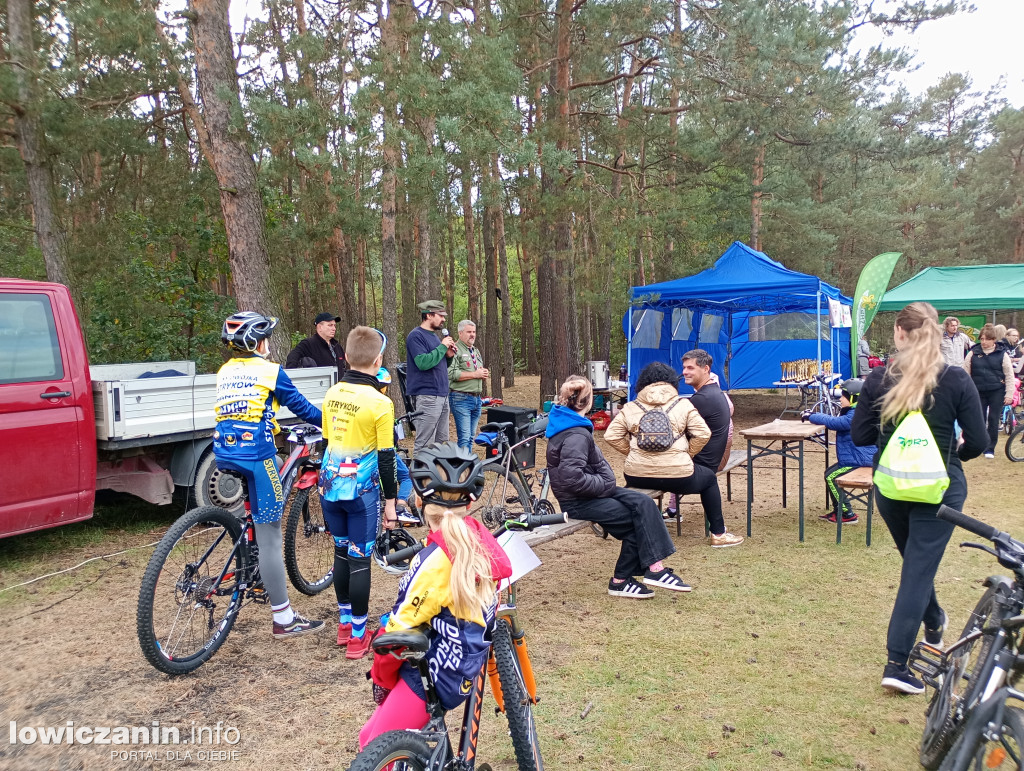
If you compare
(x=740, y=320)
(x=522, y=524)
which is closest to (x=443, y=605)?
(x=522, y=524)

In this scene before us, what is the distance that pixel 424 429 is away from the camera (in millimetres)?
6867

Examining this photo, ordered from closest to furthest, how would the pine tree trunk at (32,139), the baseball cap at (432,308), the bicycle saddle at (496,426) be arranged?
the bicycle saddle at (496,426)
the baseball cap at (432,308)
the pine tree trunk at (32,139)

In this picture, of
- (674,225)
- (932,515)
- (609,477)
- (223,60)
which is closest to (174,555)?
(609,477)

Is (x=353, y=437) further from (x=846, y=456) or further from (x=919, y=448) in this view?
(x=846, y=456)

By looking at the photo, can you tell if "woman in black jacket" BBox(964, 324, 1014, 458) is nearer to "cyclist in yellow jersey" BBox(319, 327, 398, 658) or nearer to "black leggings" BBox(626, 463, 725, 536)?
"black leggings" BBox(626, 463, 725, 536)

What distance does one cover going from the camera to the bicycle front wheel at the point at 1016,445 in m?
8.74

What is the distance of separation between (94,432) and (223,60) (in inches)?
197

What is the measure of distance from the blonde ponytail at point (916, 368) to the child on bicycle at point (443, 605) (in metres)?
1.99

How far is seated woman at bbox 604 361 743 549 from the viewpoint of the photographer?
16.1 ft

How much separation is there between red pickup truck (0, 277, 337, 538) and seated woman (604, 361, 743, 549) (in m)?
3.40

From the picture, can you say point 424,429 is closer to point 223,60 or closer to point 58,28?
point 223,60

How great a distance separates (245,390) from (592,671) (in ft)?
7.49

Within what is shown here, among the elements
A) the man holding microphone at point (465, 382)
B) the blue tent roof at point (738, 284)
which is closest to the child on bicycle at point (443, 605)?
the man holding microphone at point (465, 382)

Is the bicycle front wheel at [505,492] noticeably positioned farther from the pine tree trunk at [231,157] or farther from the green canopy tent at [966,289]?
the green canopy tent at [966,289]
